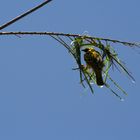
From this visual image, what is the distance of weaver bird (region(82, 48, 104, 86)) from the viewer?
389 centimetres

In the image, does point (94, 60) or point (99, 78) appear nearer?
point (99, 78)

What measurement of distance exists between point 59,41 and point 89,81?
23.6 inches

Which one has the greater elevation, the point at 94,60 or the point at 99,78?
the point at 94,60

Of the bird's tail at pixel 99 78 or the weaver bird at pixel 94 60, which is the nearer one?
the bird's tail at pixel 99 78

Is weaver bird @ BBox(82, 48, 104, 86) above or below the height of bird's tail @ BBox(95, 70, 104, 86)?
above

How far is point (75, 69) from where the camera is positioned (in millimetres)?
3863

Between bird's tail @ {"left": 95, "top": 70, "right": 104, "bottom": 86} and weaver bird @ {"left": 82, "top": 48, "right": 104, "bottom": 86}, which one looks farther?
weaver bird @ {"left": 82, "top": 48, "right": 104, "bottom": 86}

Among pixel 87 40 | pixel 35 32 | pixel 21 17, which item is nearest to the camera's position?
pixel 21 17

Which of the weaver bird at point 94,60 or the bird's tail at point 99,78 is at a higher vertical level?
the weaver bird at point 94,60

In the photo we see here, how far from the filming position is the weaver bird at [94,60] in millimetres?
3887

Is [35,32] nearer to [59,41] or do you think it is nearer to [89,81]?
[59,41]

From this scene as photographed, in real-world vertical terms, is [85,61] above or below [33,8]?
below

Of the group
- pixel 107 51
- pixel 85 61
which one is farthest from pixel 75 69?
pixel 107 51

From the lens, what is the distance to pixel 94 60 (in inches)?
155
